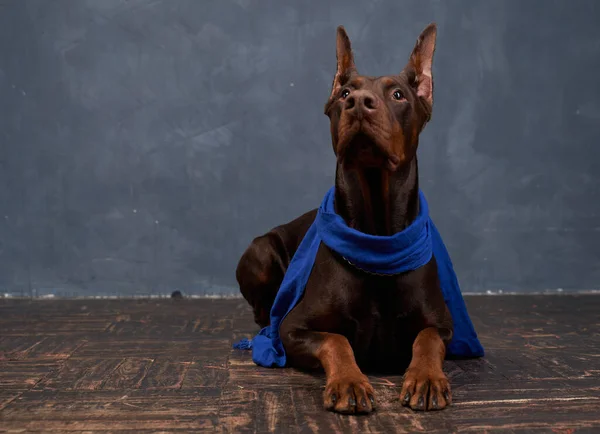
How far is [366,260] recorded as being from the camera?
2.14 metres

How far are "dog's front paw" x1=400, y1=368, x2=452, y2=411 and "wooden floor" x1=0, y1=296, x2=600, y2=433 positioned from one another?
30 millimetres

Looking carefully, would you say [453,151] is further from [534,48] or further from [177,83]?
[177,83]

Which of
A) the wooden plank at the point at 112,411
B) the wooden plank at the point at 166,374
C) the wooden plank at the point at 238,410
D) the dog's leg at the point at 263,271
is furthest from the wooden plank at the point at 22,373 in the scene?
the dog's leg at the point at 263,271

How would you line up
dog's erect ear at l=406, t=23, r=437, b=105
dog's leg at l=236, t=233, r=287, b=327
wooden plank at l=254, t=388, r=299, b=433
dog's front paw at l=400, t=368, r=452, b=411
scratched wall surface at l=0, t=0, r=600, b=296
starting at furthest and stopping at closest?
scratched wall surface at l=0, t=0, r=600, b=296 < dog's leg at l=236, t=233, r=287, b=327 < dog's erect ear at l=406, t=23, r=437, b=105 < dog's front paw at l=400, t=368, r=452, b=411 < wooden plank at l=254, t=388, r=299, b=433

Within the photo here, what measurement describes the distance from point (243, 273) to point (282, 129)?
64.8 inches

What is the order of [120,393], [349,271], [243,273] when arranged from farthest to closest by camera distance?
[243,273] → [349,271] → [120,393]

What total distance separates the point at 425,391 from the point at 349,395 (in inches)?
8.7

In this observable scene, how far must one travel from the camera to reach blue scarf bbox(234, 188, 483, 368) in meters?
2.15

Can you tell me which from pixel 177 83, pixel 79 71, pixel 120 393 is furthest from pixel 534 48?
pixel 120 393

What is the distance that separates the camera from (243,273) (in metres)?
3.01

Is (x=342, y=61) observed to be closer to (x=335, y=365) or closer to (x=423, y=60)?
(x=423, y=60)

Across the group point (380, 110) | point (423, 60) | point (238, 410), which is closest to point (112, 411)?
point (238, 410)

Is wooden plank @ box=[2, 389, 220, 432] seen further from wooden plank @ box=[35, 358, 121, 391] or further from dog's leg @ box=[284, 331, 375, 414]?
dog's leg @ box=[284, 331, 375, 414]

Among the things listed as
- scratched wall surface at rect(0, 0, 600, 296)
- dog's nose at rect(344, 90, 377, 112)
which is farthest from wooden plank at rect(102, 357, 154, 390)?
scratched wall surface at rect(0, 0, 600, 296)
